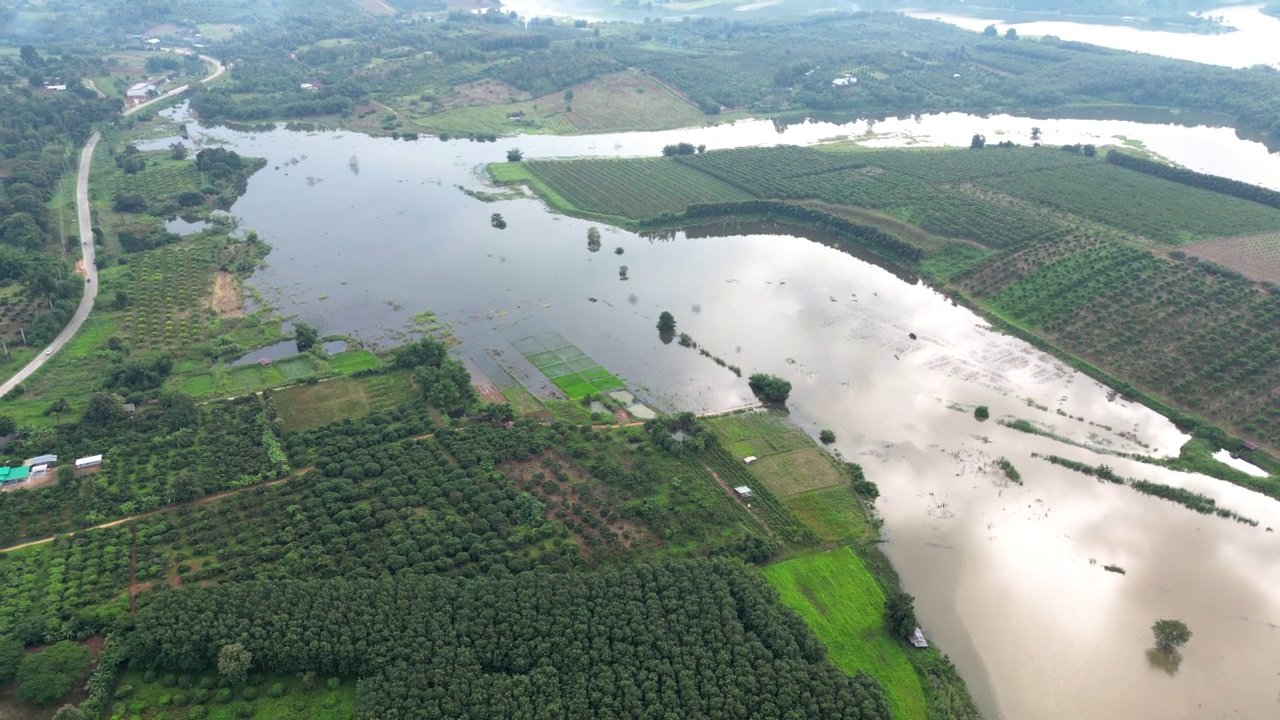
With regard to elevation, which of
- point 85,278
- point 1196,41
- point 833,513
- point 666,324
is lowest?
point 833,513

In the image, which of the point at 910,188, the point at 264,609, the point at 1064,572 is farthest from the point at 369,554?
the point at 910,188

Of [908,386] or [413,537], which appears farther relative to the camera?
[908,386]

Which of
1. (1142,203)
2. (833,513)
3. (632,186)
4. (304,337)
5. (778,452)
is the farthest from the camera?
(632,186)

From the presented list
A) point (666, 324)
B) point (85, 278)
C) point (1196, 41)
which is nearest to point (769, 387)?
point (666, 324)

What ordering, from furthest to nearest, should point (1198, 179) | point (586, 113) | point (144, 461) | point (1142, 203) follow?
point (586, 113)
point (1198, 179)
point (1142, 203)
point (144, 461)

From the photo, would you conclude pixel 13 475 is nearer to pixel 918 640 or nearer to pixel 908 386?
pixel 918 640

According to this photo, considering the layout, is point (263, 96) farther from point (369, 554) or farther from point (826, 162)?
point (369, 554)
